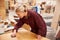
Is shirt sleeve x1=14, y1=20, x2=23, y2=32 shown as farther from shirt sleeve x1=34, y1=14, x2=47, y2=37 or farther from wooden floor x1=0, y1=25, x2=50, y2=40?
shirt sleeve x1=34, y1=14, x2=47, y2=37

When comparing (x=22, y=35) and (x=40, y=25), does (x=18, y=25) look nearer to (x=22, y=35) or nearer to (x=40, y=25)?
(x=22, y=35)

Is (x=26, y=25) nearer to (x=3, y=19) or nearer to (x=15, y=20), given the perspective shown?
(x=15, y=20)

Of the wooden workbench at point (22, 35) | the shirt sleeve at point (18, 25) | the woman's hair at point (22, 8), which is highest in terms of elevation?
the woman's hair at point (22, 8)

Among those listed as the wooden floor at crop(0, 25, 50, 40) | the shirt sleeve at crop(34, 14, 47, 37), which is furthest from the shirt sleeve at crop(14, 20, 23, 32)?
the shirt sleeve at crop(34, 14, 47, 37)

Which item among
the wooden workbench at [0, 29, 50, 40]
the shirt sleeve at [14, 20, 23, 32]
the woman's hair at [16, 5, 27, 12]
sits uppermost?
the woman's hair at [16, 5, 27, 12]

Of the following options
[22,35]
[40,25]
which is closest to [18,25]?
[22,35]

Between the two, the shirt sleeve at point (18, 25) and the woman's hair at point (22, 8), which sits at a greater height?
the woman's hair at point (22, 8)

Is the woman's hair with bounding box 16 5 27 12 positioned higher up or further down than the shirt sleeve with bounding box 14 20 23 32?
higher up

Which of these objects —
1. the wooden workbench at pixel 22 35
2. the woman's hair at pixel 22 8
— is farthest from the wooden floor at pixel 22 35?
the woman's hair at pixel 22 8

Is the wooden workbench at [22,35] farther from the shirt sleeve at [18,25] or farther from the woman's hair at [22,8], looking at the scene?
the woman's hair at [22,8]

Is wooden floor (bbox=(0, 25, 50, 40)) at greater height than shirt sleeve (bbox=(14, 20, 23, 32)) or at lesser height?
lesser

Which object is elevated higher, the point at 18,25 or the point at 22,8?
the point at 22,8

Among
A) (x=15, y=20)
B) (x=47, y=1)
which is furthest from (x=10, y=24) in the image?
(x=47, y=1)

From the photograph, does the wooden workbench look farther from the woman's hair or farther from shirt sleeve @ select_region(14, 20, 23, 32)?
the woman's hair
